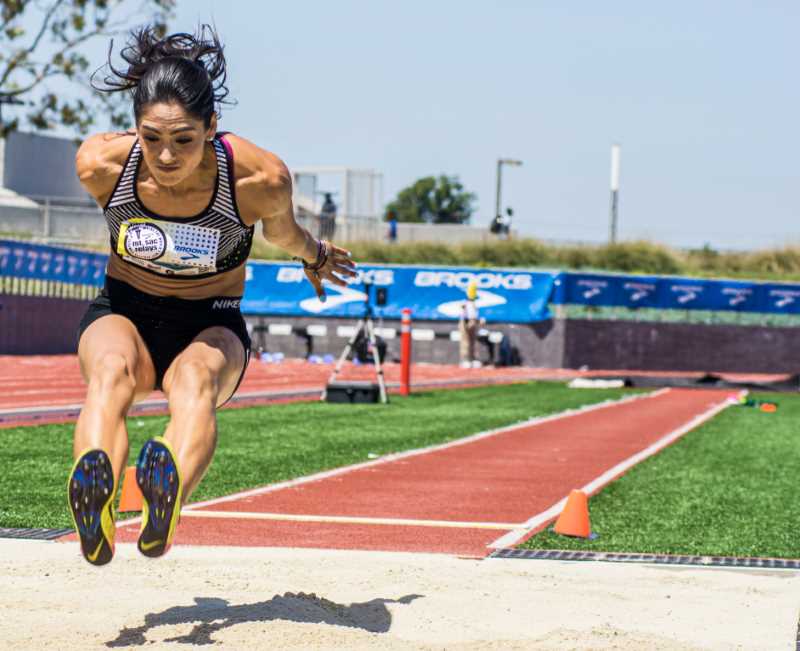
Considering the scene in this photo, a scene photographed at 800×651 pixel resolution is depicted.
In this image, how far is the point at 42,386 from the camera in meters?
19.2

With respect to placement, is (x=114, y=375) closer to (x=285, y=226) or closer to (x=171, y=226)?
(x=171, y=226)

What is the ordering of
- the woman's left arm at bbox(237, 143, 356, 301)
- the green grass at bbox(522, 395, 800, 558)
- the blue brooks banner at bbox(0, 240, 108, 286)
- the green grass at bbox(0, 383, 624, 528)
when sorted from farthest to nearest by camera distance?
the blue brooks banner at bbox(0, 240, 108, 286) → the green grass at bbox(0, 383, 624, 528) → the green grass at bbox(522, 395, 800, 558) → the woman's left arm at bbox(237, 143, 356, 301)

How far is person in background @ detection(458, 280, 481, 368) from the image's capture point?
3020 cm

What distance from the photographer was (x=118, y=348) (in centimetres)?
511

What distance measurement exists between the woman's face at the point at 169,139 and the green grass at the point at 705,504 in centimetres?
340

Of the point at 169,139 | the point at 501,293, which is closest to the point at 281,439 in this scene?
the point at 169,139

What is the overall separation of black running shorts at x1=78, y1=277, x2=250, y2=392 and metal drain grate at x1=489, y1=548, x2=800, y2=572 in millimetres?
2244

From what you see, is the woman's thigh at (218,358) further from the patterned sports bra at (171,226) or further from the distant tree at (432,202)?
the distant tree at (432,202)

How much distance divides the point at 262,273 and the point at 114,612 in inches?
1135

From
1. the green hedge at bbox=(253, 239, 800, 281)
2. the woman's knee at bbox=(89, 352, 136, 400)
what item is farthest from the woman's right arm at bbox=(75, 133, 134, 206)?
the green hedge at bbox=(253, 239, 800, 281)

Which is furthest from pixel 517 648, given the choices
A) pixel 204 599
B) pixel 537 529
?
pixel 537 529

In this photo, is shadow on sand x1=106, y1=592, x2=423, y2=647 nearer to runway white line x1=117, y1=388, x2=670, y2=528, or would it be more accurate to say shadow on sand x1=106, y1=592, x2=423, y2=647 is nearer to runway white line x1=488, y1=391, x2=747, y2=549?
runway white line x1=488, y1=391, x2=747, y2=549

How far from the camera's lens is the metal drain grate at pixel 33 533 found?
7.05 m

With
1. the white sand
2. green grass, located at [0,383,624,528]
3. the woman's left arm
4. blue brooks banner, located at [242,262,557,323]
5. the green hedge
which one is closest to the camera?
the white sand
